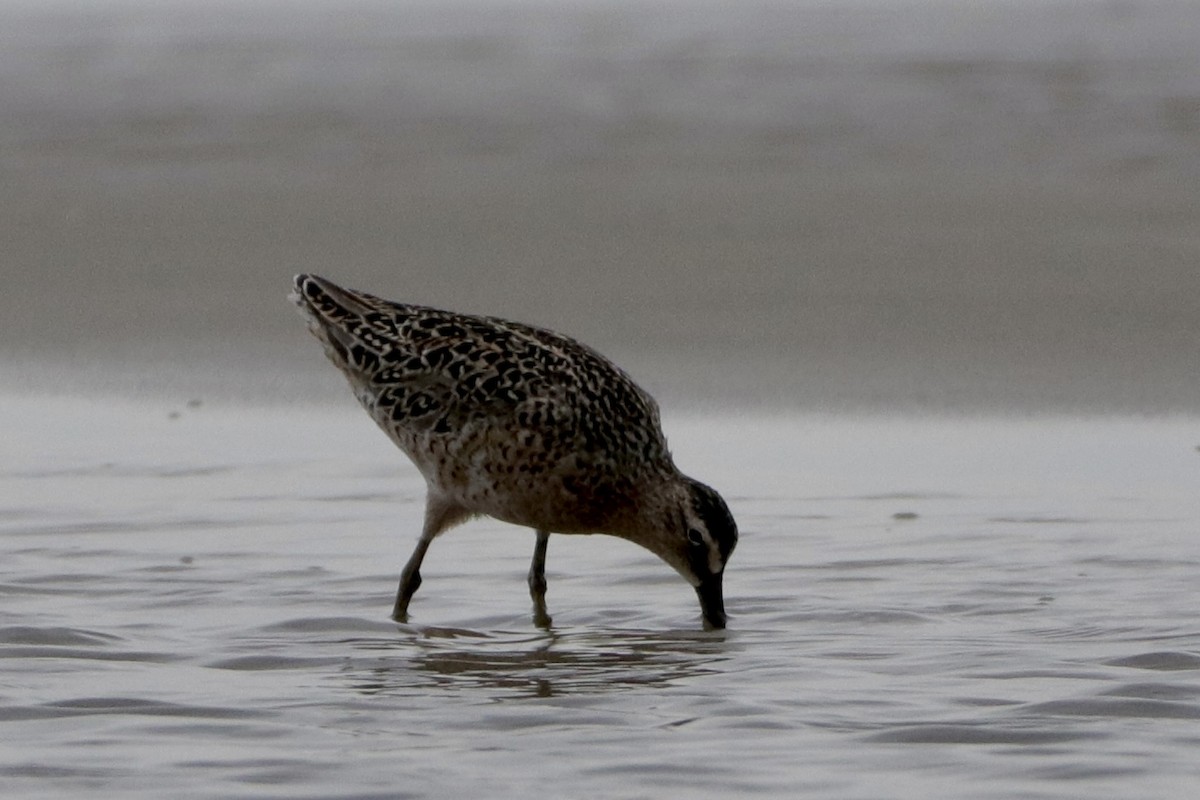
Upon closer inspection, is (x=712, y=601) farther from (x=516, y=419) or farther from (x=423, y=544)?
(x=423, y=544)

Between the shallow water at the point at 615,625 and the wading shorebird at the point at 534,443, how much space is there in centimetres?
23

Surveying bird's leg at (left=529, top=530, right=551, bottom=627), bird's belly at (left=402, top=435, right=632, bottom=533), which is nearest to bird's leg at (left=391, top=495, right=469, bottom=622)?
bird's belly at (left=402, top=435, right=632, bottom=533)

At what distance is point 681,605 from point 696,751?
5.42ft

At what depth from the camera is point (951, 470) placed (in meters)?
8.58

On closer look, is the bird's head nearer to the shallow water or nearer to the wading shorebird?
the wading shorebird

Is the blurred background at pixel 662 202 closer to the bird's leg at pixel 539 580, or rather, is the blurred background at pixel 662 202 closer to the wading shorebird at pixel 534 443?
the wading shorebird at pixel 534 443

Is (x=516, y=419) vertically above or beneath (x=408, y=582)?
above

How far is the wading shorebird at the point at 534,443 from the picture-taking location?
23.0 ft

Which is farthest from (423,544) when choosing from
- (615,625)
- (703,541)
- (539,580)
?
(703,541)

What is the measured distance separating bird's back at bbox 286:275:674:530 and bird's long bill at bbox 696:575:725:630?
513 millimetres

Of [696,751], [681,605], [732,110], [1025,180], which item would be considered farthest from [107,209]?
[696,751]

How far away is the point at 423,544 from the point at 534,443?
458 mm

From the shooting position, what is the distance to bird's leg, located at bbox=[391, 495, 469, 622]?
689 centimetres

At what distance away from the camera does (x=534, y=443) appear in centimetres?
705
